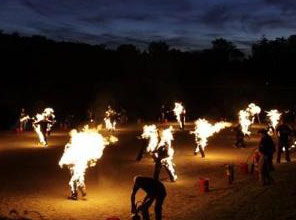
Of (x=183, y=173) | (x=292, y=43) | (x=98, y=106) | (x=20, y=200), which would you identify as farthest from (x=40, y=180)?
(x=292, y=43)

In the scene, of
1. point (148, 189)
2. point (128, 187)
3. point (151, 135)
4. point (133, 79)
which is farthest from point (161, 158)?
point (133, 79)

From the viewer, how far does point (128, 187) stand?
19734mm

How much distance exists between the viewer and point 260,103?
7175 cm

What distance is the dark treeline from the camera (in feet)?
211

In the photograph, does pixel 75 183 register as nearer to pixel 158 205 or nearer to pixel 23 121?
pixel 158 205

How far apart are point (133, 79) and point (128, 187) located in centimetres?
6092

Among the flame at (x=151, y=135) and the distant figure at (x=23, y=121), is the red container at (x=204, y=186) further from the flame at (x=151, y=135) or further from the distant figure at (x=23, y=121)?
the distant figure at (x=23, y=121)

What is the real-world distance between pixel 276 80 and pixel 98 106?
112 feet

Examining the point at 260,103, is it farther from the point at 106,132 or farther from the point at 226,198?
the point at 226,198

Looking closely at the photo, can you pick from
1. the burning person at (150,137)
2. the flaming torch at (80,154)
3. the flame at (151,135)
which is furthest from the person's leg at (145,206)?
the flame at (151,135)

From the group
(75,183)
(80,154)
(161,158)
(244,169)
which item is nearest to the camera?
(161,158)

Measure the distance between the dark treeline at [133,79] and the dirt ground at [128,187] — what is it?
2366cm

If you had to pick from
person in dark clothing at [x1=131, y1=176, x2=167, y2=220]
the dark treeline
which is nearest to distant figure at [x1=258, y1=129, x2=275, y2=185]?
person in dark clothing at [x1=131, y1=176, x2=167, y2=220]

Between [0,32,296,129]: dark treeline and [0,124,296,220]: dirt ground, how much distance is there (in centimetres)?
2366
